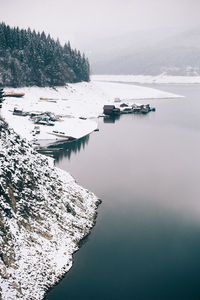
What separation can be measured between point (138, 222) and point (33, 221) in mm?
13916

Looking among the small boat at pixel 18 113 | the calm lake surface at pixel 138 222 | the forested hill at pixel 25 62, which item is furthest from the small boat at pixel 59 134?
the forested hill at pixel 25 62

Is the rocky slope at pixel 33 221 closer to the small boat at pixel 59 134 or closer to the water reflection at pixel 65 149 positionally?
the water reflection at pixel 65 149

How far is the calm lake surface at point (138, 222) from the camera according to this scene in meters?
27.4

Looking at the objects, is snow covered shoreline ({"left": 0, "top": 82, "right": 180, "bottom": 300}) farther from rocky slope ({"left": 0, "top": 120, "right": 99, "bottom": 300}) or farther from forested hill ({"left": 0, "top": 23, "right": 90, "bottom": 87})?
forested hill ({"left": 0, "top": 23, "right": 90, "bottom": 87})

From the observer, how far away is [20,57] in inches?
5586

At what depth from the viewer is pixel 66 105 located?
123312mm

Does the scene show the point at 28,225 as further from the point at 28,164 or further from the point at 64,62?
the point at 64,62

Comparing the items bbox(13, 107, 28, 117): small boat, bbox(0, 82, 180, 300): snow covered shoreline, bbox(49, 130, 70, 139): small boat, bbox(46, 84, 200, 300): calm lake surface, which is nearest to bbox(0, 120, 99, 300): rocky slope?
bbox(0, 82, 180, 300): snow covered shoreline

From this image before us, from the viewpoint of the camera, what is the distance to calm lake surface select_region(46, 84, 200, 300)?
27.4 meters

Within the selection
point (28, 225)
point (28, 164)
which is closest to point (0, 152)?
point (28, 164)

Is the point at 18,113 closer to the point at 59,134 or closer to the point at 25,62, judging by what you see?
the point at 59,134

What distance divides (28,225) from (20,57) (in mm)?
128615

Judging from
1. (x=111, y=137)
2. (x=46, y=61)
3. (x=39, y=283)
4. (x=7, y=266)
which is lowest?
(x=39, y=283)

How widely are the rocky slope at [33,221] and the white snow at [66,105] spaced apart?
124 ft
